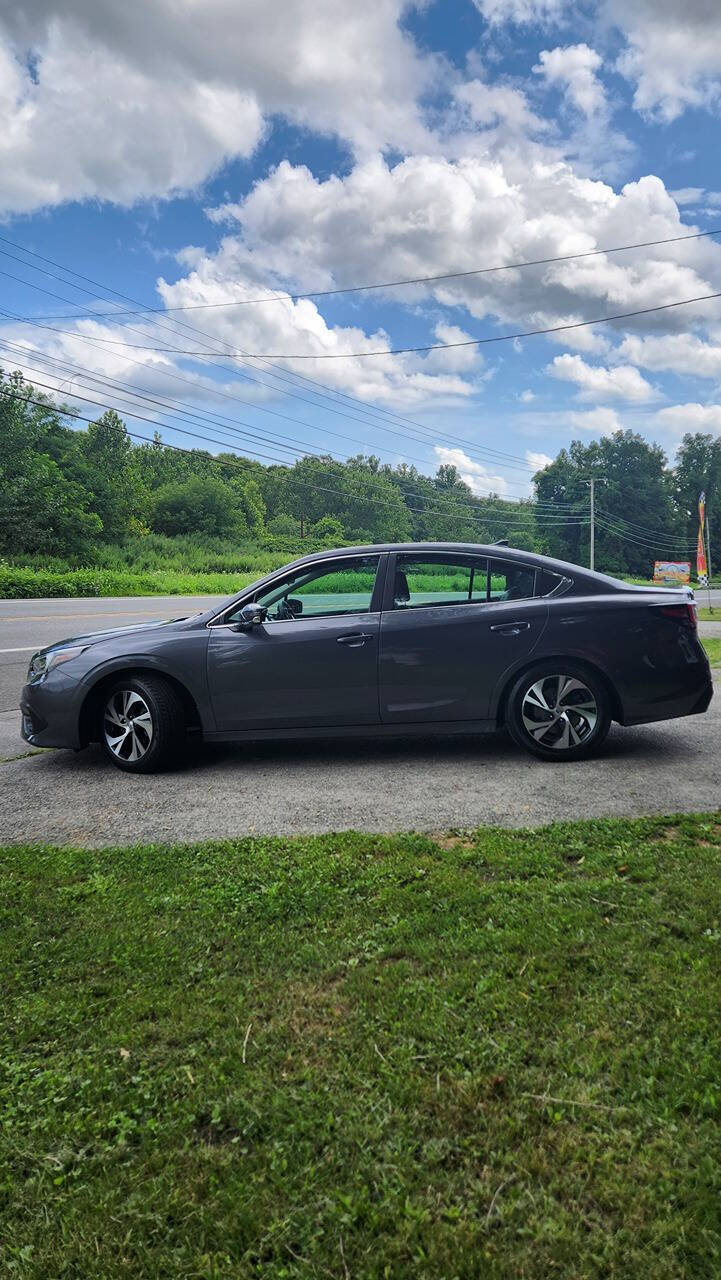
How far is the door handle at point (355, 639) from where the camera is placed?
5.24 m

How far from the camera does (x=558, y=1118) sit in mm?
1807

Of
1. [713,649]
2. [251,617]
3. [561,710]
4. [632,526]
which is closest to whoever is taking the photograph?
[561,710]

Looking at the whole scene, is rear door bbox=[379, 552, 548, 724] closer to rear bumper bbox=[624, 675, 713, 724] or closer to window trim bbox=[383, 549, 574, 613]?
window trim bbox=[383, 549, 574, 613]

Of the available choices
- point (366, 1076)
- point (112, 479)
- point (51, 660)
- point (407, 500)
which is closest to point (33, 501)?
point (112, 479)

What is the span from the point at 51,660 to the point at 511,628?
10.9 feet

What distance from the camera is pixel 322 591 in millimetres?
5504

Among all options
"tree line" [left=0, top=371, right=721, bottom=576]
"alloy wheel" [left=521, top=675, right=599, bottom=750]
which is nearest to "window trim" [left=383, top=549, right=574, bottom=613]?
"alloy wheel" [left=521, top=675, right=599, bottom=750]

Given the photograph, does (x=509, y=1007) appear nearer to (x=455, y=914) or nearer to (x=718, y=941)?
(x=455, y=914)

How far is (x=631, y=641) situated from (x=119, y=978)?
3936 millimetres

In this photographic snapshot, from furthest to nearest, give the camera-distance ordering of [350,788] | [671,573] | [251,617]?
1. [671,573]
2. [251,617]
3. [350,788]

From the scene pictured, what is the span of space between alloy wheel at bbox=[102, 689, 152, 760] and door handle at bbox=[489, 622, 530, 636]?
249 centimetres

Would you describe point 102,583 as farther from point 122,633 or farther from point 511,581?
point 511,581

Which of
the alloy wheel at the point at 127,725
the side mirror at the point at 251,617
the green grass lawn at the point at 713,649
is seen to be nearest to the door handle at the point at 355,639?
the side mirror at the point at 251,617

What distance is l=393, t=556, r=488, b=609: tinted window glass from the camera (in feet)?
17.8
